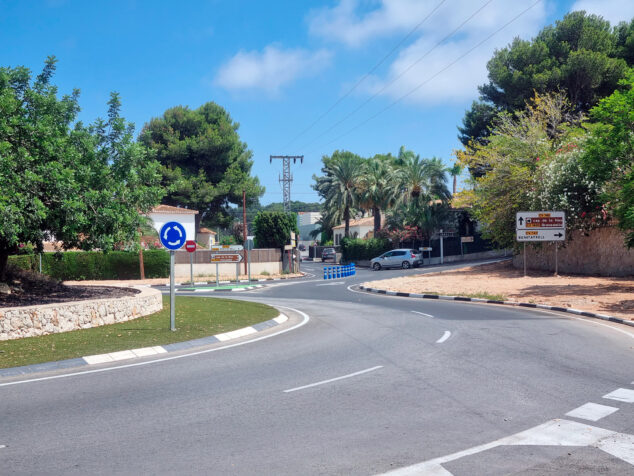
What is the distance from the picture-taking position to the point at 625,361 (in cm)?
905

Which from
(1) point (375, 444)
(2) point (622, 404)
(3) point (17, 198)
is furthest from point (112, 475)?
(3) point (17, 198)

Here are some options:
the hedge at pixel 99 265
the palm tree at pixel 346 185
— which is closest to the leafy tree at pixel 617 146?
the hedge at pixel 99 265

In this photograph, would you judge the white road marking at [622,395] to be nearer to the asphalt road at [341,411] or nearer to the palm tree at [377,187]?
the asphalt road at [341,411]

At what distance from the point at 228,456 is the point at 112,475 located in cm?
95

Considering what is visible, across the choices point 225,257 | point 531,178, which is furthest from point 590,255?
point 225,257

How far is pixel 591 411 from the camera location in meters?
6.05

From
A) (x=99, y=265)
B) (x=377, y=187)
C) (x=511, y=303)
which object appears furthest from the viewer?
(x=377, y=187)

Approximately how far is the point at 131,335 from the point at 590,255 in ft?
83.5

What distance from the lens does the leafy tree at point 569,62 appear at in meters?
41.2

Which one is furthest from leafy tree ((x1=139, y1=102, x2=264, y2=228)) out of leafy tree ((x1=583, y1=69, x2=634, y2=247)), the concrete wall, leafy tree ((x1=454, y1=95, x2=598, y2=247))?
leafy tree ((x1=583, y1=69, x2=634, y2=247))

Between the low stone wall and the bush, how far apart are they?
45474 millimetres

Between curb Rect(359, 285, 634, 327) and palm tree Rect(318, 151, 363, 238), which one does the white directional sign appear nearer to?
curb Rect(359, 285, 634, 327)

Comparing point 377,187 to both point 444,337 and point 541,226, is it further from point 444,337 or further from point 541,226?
point 444,337

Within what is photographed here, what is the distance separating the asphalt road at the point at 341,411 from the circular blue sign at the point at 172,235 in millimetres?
2685
